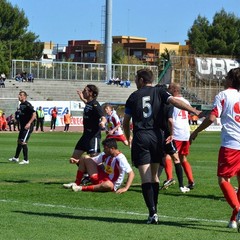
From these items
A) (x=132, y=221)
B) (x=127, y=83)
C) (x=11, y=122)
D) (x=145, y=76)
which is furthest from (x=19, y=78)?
(x=132, y=221)

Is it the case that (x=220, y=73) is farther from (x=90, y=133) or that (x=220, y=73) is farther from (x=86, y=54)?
(x=86, y=54)

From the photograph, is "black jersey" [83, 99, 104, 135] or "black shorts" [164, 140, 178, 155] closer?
"black shorts" [164, 140, 178, 155]

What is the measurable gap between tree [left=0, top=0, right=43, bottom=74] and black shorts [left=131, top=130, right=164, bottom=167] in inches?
4024

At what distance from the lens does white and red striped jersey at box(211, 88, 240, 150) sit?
10.2 m

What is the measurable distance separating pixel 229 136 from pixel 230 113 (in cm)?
30

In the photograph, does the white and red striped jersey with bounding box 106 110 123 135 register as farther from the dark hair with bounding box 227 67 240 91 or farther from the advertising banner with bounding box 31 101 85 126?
the advertising banner with bounding box 31 101 85 126

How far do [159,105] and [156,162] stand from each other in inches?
31.3

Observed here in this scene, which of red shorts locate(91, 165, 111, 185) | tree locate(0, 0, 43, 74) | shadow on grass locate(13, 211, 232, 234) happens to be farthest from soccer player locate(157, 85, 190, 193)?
tree locate(0, 0, 43, 74)

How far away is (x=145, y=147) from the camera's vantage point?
10.8 meters

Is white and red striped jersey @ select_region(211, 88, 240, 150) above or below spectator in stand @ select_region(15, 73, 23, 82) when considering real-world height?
above

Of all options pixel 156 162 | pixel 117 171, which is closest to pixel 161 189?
pixel 117 171

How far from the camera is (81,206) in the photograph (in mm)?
12562

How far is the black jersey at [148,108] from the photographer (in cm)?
1082

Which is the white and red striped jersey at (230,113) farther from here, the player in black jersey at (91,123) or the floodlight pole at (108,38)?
the floodlight pole at (108,38)
